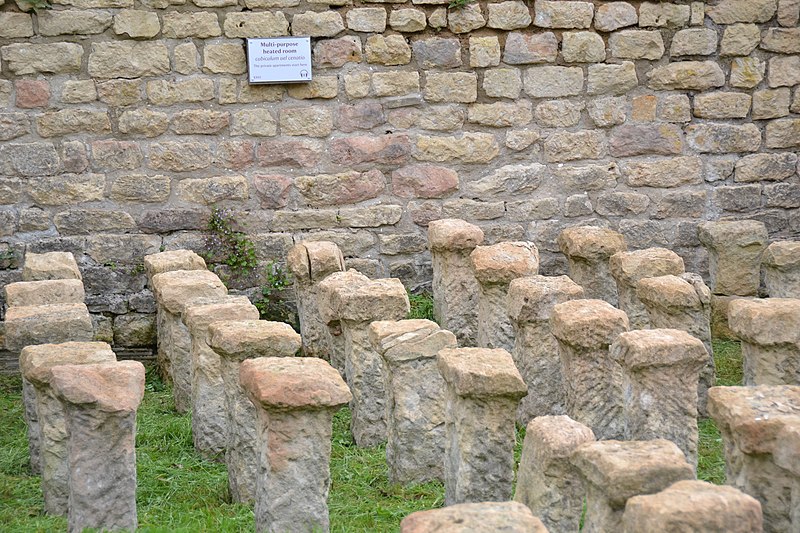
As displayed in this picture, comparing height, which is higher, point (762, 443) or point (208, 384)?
point (762, 443)

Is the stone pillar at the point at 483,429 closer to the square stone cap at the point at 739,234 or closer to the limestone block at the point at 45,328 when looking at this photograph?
the limestone block at the point at 45,328

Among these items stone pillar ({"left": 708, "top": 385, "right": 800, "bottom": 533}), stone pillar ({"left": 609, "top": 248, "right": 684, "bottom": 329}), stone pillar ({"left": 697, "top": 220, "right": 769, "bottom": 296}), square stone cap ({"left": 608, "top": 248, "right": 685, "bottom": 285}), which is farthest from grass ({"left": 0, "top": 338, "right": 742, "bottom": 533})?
stone pillar ({"left": 697, "top": 220, "right": 769, "bottom": 296})

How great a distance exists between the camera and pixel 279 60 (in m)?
7.32

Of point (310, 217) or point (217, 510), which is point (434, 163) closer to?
point (310, 217)

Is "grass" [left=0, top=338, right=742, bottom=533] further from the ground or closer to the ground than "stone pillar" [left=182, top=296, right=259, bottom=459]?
closer to the ground

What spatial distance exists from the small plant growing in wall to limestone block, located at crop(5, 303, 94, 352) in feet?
7.21

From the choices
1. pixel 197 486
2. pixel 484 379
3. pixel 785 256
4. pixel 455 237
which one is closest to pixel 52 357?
pixel 197 486

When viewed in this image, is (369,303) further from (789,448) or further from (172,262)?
(789,448)

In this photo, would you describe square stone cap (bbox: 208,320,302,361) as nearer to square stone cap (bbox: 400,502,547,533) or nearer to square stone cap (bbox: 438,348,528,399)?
square stone cap (bbox: 438,348,528,399)

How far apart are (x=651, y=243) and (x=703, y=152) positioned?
73 cm

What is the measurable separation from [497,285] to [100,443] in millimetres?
2619

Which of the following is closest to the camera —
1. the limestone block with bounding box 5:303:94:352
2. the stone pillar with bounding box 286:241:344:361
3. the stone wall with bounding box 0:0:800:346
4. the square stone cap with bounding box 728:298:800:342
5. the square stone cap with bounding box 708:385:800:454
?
the square stone cap with bounding box 708:385:800:454

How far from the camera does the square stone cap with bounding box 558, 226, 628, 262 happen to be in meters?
6.98

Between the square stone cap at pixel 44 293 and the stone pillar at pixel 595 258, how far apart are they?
3.03m
